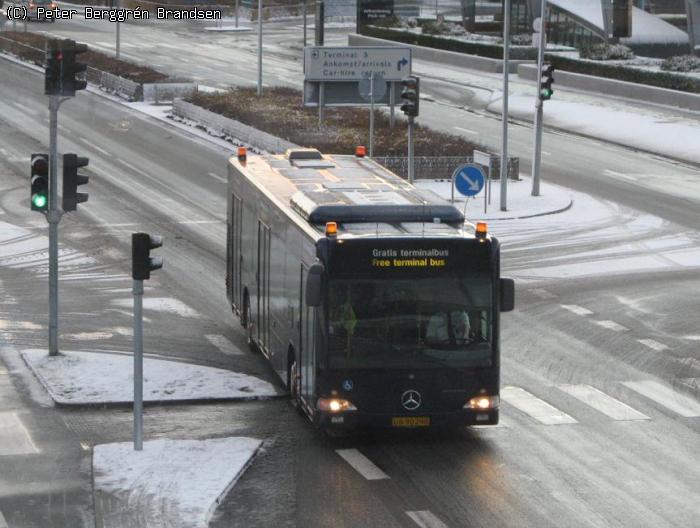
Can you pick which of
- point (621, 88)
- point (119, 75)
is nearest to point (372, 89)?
point (621, 88)

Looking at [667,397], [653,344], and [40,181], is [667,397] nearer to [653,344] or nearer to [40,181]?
[653,344]

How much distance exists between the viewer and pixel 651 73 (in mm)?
62438

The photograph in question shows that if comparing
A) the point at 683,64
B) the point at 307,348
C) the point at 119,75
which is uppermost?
the point at 683,64

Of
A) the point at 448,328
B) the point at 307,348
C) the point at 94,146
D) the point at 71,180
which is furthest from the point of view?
the point at 94,146

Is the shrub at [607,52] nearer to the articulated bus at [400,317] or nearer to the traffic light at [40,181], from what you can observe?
the traffic light at [40,181]

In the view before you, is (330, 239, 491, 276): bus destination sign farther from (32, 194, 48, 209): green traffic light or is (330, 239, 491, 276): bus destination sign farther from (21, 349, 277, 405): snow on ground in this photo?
(32, 194, 48, 209): green traffic light

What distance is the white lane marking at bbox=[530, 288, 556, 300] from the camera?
26.7 meters

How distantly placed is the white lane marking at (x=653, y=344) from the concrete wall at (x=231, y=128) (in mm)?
21244

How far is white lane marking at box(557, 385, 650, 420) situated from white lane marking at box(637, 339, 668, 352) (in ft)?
9.59

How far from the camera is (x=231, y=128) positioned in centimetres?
4947

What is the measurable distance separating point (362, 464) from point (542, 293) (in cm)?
1115

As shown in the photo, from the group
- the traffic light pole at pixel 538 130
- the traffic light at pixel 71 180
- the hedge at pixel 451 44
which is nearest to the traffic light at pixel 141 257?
the traffic light at pixel 71 180

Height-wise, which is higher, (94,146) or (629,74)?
(629,74)

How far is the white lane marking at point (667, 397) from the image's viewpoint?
758 inches
